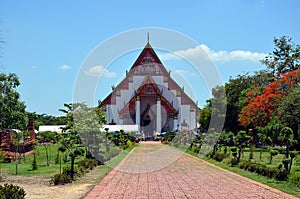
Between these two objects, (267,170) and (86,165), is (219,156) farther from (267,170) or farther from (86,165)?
(86,165)

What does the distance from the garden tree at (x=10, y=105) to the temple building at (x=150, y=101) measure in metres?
15.8

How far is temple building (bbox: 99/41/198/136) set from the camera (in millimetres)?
54547

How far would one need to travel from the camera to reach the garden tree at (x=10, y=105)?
36.8 meters

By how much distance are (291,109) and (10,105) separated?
2405 cm

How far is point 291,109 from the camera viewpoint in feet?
88.4

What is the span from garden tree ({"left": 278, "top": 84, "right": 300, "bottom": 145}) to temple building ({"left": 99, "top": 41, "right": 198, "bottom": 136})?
26.3 meters

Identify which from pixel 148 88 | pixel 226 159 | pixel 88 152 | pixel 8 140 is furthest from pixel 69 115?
pixel 148 88

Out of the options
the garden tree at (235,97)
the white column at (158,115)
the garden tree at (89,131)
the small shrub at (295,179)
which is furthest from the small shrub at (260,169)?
the white column at (158,115)

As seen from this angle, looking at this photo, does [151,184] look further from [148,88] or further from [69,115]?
[148,88]

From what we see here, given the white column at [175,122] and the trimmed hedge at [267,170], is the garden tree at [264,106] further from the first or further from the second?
the white column at [175,122]

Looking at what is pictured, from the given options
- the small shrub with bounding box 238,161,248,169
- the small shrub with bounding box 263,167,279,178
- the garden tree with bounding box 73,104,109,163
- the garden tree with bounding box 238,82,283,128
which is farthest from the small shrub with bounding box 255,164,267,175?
the garden tree with bounding box 238,82,283,128

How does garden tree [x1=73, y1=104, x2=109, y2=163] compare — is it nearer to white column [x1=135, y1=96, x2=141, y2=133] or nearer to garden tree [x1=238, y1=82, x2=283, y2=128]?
garden tree [x1=238, y1=82, x2=283, y2=128]

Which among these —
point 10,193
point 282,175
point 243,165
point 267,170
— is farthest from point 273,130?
point 10,193

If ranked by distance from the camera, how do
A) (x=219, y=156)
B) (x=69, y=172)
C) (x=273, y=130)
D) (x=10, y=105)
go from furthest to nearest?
1. (x=10, y=105)
2. (x=273, y=130)
3. (x=219, y=156)
4. (x=69, y=172)
